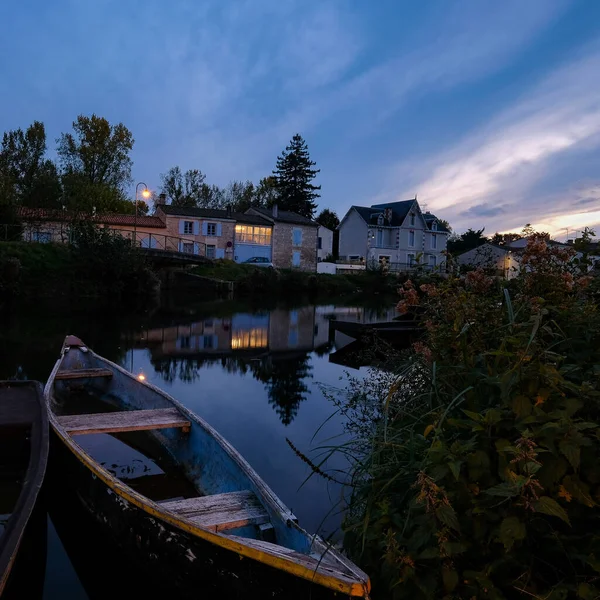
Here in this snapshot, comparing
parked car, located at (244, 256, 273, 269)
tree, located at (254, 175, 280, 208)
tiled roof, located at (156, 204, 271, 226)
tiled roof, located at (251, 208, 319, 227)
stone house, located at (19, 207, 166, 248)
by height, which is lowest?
parked car, located at (244, 256, 273, 269)

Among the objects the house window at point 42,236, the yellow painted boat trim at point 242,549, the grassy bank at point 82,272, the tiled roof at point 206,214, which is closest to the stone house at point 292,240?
the tiled roof at point 206,214

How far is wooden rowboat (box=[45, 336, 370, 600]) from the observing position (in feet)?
8.40

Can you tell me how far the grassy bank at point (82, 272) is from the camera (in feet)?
94.8

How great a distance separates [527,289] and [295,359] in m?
11.9

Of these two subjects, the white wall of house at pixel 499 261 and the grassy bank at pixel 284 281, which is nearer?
the white wall of house at pixel 499 261

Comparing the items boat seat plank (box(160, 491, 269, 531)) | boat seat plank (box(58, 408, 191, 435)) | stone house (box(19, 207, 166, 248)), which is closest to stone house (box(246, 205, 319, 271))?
stone house (box(19, 207, 166, 248))

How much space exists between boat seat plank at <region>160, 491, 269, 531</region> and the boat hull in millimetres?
230

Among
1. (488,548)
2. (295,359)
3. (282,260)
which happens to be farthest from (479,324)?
(282,260)

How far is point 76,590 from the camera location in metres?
4.09

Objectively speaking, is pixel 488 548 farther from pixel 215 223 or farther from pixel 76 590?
pixel 215 223

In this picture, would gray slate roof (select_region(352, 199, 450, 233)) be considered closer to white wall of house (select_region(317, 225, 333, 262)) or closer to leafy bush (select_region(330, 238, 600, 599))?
white wall of house (select_region(317, 225, 333, 262))

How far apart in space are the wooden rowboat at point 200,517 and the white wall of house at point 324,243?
5270cm

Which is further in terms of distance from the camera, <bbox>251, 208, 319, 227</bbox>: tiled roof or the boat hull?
<bbox>251, 208, 319, 227</bbox>: tiled roof

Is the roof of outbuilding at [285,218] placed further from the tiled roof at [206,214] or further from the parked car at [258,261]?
the parked car at [258,261]
